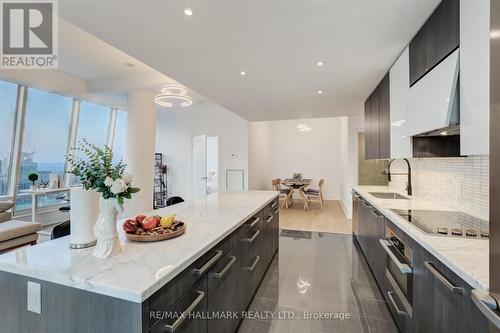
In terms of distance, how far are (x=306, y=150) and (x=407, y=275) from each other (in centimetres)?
752

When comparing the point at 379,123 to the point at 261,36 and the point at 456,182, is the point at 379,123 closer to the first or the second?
the point at 456,182

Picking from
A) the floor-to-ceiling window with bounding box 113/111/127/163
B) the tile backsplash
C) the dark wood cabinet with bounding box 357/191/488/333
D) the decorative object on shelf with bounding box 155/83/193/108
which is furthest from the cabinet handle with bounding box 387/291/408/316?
the floor-to-ceiling window with bounding box 113/111/127/163

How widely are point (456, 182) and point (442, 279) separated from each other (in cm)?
145

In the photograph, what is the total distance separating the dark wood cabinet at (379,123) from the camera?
284 centimetres

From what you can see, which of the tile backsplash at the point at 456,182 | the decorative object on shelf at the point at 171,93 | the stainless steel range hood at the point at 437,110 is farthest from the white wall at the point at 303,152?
the stainless steel range hood at the point at 437,110

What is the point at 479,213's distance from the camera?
1836 millimetres

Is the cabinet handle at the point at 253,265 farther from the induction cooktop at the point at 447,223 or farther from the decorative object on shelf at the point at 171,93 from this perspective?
the decorative object on shelf at the point at 171,93

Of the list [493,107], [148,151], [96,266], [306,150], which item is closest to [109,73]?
[148,151]

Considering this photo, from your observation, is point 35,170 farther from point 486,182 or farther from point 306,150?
point 306,150

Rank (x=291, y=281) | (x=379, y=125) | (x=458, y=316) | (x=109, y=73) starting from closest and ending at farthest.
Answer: (x=458, y=316)
(x=291, y=281)
(x=379, y=125)
(x=109, y=73)

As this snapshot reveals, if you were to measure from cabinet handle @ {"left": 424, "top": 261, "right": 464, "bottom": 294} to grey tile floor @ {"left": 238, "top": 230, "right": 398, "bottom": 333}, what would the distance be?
3.31ft

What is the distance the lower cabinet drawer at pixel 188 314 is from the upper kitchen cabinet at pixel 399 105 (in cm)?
220

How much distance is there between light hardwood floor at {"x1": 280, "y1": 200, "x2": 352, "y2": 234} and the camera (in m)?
4.92

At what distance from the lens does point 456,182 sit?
2.16 meters
